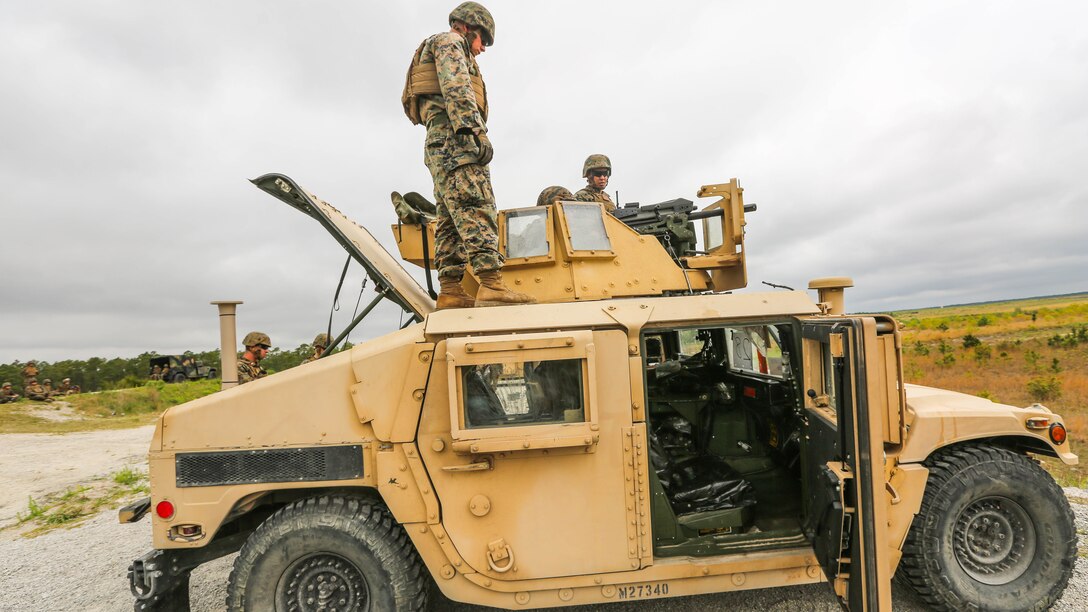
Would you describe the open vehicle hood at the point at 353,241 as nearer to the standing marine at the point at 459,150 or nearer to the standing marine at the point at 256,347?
the standing marine at the point at 459,150

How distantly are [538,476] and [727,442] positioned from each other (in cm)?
201

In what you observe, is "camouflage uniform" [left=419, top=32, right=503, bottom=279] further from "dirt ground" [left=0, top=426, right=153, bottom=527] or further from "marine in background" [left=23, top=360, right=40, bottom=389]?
"marine in background" [left=23, top=360, right=40, bottom=389]

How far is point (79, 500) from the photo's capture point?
7.28 meters

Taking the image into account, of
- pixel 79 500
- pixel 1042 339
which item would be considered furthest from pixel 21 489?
pixel 1042 339

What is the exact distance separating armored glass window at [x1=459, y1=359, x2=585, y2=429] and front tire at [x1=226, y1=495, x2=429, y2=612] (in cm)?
91

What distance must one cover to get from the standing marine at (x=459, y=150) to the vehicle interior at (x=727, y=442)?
121 cm

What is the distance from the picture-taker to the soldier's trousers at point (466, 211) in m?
3.64

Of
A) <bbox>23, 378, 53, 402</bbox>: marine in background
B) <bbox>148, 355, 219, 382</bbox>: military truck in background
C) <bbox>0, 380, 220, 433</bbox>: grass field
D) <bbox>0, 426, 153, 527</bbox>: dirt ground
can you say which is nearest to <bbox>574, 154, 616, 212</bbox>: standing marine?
<bbox>0, 426, 153, 527</bbox>: dirt ground

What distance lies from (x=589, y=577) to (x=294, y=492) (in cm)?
178

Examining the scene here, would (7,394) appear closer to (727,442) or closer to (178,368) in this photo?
(178,368)

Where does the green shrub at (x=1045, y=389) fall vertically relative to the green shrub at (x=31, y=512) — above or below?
below

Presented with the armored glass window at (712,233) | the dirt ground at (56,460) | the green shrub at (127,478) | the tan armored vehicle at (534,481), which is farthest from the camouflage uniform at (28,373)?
the armored glass window at (712,233)

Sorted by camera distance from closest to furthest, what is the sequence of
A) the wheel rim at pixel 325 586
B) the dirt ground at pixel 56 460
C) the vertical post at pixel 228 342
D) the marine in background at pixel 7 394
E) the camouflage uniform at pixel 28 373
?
the wheel rim at pixel 325 586
the vertical post at pixel 228 342
the dirt ground at pixel 56 460
the marine in background at pixel 7 394
the camouflage uniform at pixel 28 373

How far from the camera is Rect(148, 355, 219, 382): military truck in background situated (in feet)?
79.2
